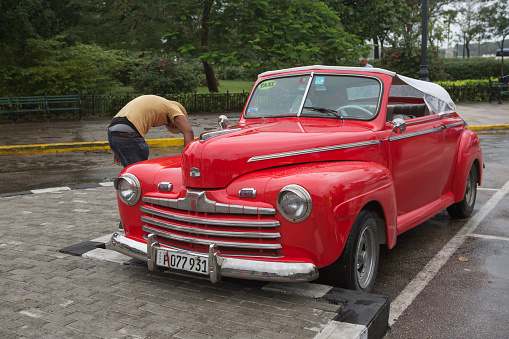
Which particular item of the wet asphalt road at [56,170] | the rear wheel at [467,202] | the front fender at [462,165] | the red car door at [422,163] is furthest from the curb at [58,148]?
the red car door at [422,163]

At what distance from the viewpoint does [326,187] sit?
12.5ft

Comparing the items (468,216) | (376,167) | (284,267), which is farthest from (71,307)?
(468,216)

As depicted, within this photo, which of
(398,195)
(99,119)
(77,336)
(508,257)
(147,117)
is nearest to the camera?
(77,336)

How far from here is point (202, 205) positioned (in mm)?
4059

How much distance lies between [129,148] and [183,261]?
230 cm

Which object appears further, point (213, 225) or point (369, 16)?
point (369, 16)

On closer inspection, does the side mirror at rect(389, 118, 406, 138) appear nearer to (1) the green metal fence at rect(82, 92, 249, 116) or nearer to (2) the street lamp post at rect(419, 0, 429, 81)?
(2) the street lamp post at rect(419, 0, 429, 81)

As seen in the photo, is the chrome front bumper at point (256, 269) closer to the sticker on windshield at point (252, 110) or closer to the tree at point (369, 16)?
the sticker on windshield at point (252, 110)

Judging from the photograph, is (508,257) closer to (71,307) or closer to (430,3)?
(71,307)

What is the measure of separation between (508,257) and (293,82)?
9.17 ft

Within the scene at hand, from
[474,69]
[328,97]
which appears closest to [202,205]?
[328,97]

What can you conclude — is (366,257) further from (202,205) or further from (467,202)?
(467,202)

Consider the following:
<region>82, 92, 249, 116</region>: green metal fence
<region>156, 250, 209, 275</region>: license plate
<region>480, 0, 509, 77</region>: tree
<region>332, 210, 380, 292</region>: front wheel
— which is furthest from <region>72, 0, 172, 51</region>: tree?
<region>480, 0, 509, 77</region>: tree

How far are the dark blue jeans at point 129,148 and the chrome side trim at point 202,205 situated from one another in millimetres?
1754
